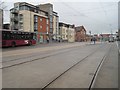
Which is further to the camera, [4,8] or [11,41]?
[4,8]

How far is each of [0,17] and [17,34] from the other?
1662 centimetres

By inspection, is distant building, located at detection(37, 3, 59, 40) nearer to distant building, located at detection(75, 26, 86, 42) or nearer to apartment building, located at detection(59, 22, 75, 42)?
apartment building, located at detection(59, 22, 75, 42)

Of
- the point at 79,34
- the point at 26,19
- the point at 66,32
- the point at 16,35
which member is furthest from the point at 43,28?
the point at 79,34

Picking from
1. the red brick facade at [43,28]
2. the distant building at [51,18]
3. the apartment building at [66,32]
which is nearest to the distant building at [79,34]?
the apartment building at [66,32]

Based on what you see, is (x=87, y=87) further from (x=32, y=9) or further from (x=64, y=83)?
(x=32, y=9)

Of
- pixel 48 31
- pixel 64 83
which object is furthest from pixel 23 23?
pixel 64 83

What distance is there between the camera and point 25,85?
6332 mm

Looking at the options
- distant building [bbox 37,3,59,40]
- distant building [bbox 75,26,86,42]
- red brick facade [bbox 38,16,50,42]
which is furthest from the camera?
distant building [bbox 75,26,86,42]

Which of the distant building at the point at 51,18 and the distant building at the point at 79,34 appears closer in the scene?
the distant building at the point at 51,18

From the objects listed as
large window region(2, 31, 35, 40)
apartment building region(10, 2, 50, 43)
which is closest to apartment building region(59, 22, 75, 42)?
apartment building region(10, 2, 50, 43)

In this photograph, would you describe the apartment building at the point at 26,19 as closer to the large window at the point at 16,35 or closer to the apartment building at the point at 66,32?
the apartment building at the point at 66,32

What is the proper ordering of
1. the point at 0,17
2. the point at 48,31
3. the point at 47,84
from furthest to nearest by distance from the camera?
the point at 48,31
the point at 0,17
the point at 47,84

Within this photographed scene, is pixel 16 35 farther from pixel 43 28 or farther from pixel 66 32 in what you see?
pixel 66 32

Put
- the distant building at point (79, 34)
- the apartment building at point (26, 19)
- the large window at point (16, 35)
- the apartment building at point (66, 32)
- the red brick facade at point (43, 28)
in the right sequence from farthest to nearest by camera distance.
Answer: the distant building at point (79, 34), the apartment building at point (66, 32), the red brick facade at point (43, 28), the apartment building at point (26, 19), the large window at point (16, 35)
